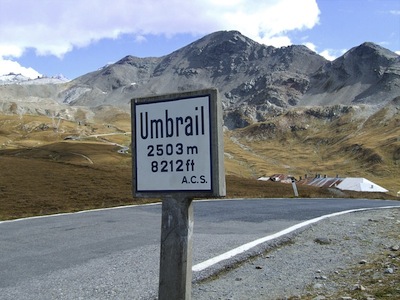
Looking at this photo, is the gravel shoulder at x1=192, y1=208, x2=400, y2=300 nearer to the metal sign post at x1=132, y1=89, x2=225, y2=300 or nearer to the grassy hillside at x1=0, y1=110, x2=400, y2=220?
the metal sign post at x1=132, y1=89, x2=225, y2=300

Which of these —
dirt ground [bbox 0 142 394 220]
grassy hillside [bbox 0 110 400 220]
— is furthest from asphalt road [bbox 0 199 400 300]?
grassy hillside [bbox 0 110 400 220]

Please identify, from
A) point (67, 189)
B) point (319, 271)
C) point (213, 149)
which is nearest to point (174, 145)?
point (213, 149)

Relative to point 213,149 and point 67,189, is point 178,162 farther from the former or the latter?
point 67,189

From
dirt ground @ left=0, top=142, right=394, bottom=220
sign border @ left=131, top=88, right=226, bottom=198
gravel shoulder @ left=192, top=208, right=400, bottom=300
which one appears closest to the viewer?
sign border @ left=131, top=88, right=226, bottom=198

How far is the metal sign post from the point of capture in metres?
4.14

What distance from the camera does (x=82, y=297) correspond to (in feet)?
20.7

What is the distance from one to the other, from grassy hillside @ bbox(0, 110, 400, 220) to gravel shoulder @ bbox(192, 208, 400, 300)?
468 inches

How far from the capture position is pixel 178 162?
167 inches

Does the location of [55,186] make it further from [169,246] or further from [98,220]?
[169,246]

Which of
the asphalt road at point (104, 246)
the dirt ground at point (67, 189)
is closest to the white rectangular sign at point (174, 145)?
the asphalt road at point (104, 246)

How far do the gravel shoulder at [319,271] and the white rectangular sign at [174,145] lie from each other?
2.61 metres

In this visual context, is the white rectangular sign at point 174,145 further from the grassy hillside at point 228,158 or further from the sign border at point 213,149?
the grassy hillside at point 228,158

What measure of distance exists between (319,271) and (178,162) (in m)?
4.21

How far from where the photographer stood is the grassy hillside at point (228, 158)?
22.2m
